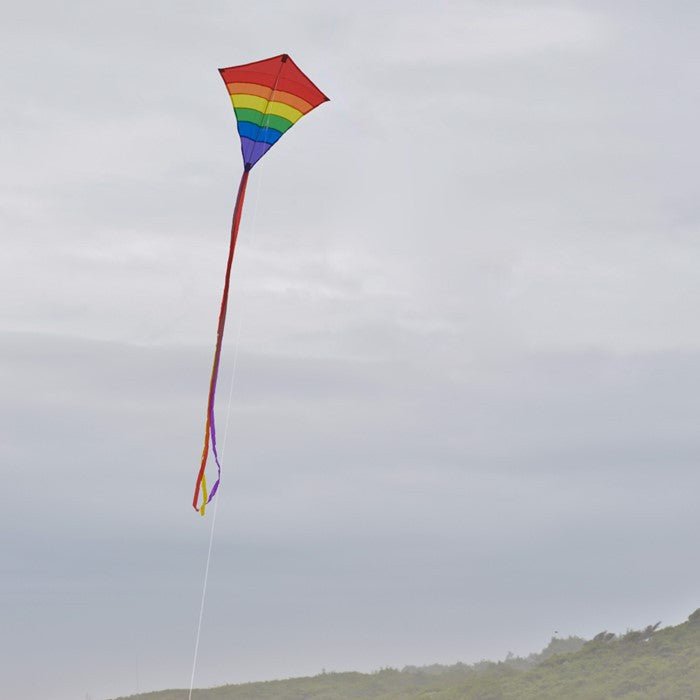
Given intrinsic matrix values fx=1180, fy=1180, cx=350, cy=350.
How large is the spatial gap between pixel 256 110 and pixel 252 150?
32.5 inches

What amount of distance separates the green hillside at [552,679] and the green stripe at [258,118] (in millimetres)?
24202

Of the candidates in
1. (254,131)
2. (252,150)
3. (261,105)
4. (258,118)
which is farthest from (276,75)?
(252,150)

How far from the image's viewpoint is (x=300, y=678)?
181 feet

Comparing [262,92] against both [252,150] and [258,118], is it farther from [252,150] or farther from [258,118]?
[252,150]

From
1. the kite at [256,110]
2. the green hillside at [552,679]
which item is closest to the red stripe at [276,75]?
the kite at [256,110]

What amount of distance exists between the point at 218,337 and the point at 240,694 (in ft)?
105

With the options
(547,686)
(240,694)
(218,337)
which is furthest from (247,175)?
(240,694)

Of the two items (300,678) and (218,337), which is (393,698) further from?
(218,337)

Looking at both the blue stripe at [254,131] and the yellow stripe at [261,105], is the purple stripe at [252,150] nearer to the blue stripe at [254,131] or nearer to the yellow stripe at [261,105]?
the blue stripe at [254,131]

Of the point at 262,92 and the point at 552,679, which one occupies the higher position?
the point at 262,92

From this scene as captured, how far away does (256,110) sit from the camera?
24422mm

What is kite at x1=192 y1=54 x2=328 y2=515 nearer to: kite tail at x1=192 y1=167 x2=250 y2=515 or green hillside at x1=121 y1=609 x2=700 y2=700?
kite tail at x1=192 y1=167 x2=250 y2=515

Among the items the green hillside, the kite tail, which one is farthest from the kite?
the green hillside

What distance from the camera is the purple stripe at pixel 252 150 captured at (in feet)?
80.0
